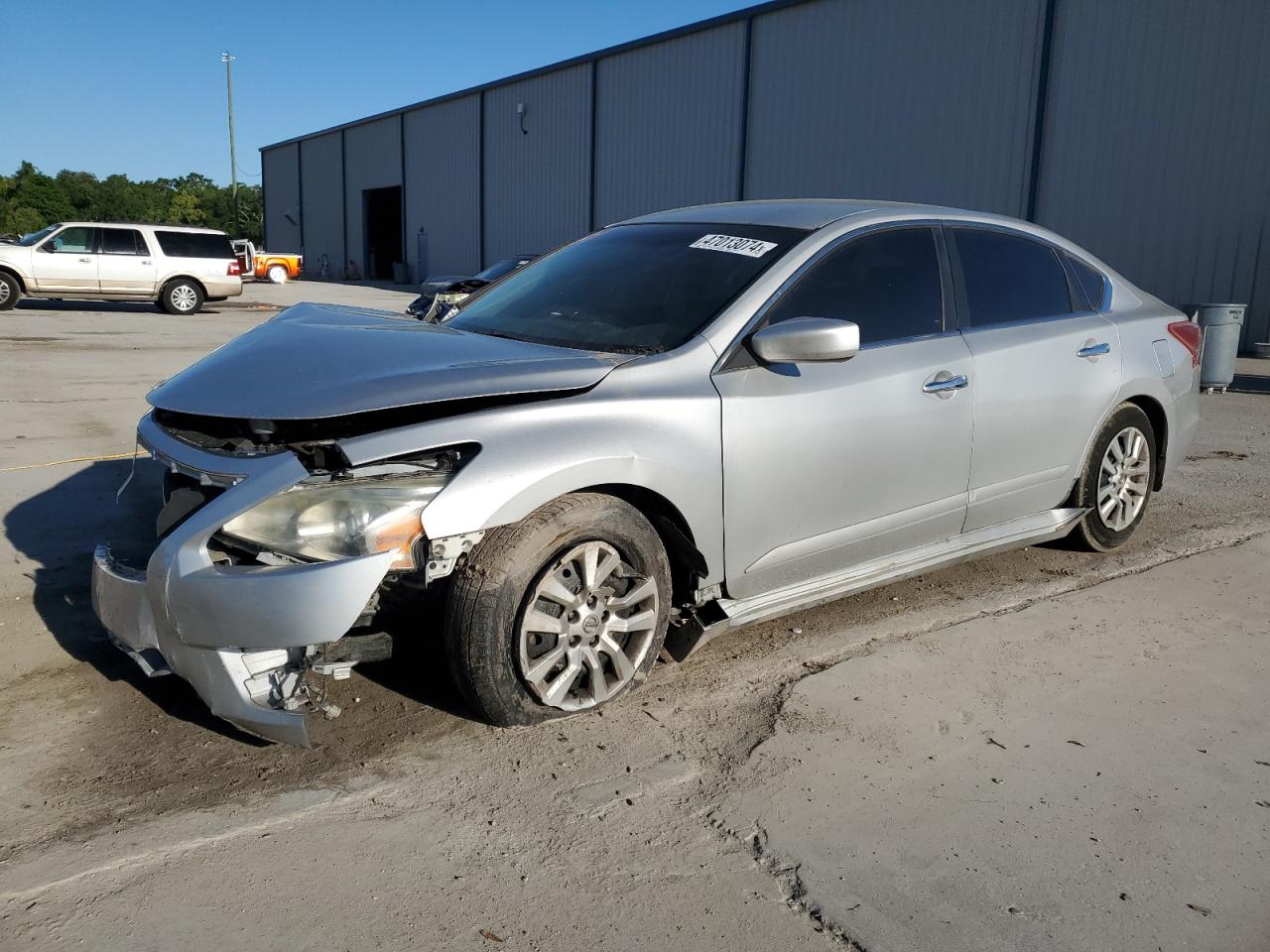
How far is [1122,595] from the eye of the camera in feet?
15.6

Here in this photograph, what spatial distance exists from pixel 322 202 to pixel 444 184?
1233cm

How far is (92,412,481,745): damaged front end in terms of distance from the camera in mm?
2809

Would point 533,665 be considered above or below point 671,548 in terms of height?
below

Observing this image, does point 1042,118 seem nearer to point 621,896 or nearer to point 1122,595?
point 1122,595

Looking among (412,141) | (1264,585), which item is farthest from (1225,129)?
(412,141)

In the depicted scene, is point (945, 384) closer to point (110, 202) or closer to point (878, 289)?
point (878, 289)

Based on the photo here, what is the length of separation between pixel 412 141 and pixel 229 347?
121ft

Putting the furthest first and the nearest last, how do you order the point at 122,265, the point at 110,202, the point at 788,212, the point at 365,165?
1. the point at 110,202
2. the point at 365,165
3. the point at 122,265
4. the point at 788,212

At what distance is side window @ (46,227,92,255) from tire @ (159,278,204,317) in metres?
1.56

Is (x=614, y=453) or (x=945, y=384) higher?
(x=945, y=384)

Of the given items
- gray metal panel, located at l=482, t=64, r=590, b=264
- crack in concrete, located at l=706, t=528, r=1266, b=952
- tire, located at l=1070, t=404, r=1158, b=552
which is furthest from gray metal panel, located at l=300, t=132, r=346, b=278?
crack in concrete, located at l=706, t=528, r=1266, b=952

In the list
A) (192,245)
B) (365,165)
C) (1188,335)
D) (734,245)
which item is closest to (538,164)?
(192,245)

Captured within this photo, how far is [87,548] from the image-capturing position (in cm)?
493

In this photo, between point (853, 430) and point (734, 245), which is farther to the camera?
point (734, 245)
